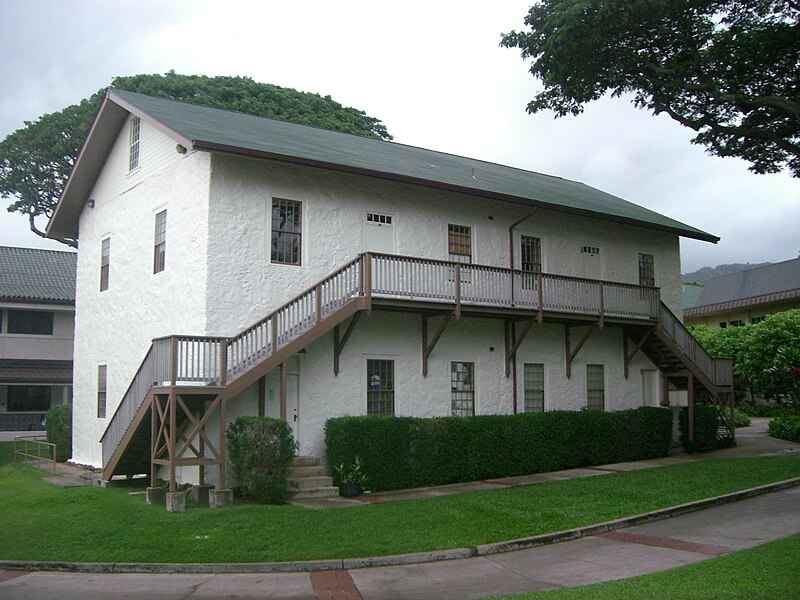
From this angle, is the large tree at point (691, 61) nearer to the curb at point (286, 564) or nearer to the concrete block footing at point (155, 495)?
the curb at point (286, 564)

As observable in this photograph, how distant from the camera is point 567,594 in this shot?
9297mm

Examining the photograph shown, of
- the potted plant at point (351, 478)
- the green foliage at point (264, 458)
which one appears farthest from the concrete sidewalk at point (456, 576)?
the potted plant at point (351, 478)

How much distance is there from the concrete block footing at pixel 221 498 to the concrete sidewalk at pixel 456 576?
431cm

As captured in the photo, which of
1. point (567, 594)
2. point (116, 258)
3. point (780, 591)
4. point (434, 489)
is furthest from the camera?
point (116, 258)

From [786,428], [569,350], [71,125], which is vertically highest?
[71,125]

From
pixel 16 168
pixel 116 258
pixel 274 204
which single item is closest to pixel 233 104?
pixel 16 168

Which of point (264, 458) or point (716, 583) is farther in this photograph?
point (264, 458)

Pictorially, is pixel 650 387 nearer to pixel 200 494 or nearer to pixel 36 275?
pixel 200 494

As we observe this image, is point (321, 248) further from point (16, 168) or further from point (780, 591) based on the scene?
point (16, 168)

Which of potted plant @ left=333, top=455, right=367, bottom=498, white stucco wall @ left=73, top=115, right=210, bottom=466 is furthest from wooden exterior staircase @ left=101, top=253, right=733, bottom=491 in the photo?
potted plant @ left=333, top=455, right=367, bottom=498

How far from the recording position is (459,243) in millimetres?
22484

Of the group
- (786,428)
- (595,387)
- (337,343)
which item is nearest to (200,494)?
(337,343)

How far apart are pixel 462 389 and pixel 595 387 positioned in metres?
5.48

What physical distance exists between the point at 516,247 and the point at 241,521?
12.9 meters
